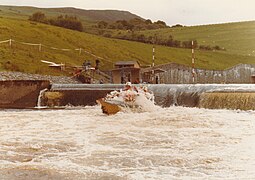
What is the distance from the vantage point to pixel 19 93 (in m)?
20.2

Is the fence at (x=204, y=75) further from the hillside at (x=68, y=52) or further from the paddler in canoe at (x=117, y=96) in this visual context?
the paddler in canoe at (x=117, y=96)

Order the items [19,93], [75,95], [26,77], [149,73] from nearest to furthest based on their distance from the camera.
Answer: [75,95] → [19,93] → [26,77] → [149,73]

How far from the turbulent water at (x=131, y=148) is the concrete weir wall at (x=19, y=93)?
786 centimetres

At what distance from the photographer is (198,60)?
2889 inches

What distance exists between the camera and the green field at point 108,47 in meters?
43.8

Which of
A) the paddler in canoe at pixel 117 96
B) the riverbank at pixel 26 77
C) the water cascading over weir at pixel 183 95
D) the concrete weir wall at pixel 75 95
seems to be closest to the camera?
the water cascading over weir at pixel 183 95

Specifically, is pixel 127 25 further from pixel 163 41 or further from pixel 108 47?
pixel 108 47

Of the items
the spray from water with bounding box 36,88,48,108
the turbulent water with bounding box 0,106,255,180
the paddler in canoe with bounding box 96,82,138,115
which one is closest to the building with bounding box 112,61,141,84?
the spray from water with bounding box 36,88,48,108

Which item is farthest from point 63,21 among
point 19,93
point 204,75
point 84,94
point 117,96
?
point 117,96

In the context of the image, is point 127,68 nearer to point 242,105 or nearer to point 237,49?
point 242,105

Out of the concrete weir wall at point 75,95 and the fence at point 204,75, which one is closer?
the concrete weir wall at point 75,95

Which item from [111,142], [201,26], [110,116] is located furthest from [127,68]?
[201,26]

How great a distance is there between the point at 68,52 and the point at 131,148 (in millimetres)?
49347

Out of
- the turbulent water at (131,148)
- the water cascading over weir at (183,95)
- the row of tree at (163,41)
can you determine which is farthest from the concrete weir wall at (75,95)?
the row of tree at (163,41)
